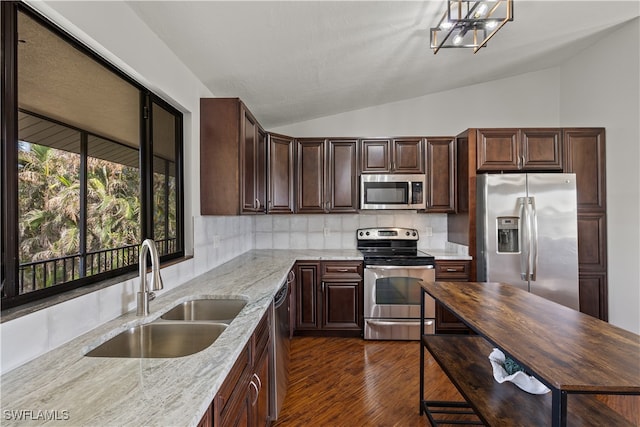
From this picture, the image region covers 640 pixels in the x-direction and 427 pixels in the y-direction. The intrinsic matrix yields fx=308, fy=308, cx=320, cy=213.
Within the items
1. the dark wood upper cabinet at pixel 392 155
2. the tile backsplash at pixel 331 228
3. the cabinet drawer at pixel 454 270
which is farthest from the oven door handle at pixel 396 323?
the dark wood upper cabinet at pixel 392 155

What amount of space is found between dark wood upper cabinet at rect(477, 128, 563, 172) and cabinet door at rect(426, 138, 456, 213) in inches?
14.2

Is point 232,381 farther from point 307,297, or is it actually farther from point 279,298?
point 307,297

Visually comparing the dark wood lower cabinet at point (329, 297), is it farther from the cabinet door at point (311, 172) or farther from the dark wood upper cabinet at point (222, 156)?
the dark wood upper cabinet at point (222, 156)

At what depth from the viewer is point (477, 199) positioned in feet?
10.2

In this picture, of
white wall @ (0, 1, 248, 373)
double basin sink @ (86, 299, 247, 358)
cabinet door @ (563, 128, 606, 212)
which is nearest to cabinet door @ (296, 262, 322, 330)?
white wall @ (0, 1, 248, 373)

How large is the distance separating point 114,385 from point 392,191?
3063 mm

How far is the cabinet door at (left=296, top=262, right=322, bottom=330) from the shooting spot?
3.30m

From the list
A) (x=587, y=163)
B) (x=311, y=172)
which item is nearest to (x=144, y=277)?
(x=311, y=172)

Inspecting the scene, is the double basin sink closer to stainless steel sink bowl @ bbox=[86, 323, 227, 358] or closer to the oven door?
stainless steel sink bowl @ bbox=[86, 323, 227, 358]

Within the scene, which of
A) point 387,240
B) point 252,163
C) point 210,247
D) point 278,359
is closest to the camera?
point 278,359

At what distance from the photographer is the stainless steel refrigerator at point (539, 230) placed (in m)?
2.93

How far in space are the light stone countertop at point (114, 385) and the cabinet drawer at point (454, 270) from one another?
2.47 metres

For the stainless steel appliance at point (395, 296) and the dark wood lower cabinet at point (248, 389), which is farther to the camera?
the stainless steel appliance at point (395, 296)

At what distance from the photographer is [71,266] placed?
1.36m
